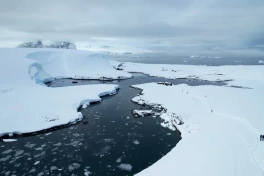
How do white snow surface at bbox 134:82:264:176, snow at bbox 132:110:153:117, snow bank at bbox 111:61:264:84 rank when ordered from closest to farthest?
white snow surface at bbox 134:82:264:176
snow at bbox 132:110:153:117
snow bank at bbox 111:61:264:84

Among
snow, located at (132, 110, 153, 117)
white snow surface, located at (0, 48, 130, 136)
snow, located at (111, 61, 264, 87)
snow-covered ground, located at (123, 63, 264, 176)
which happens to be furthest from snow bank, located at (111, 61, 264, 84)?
snow, located at (132, 110, 153, 117)

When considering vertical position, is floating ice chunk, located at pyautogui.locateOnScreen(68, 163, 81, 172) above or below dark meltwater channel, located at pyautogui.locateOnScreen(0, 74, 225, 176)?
below

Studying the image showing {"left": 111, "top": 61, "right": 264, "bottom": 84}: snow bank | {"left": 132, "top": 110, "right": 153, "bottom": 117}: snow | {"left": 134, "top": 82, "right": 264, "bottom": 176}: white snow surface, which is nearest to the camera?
{"left": 134, "top": 82, "right": 264, "bottom": 176}: white snow surface

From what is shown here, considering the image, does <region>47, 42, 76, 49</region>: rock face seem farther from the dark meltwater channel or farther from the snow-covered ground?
the dark meltwater channel

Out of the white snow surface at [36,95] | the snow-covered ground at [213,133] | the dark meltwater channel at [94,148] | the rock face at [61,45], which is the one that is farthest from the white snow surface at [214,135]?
the rock face at [61,45]

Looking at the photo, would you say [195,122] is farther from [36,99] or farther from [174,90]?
[36,99]

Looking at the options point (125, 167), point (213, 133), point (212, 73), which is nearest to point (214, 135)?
point (213, 133)

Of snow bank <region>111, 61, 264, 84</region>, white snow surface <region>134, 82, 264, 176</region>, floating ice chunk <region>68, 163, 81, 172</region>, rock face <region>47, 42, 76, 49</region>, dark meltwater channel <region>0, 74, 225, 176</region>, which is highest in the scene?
rock face <region>47, 42, 76, 49</region>

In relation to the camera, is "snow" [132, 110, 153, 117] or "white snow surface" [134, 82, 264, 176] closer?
"white snow surface" [134, 82, 264, 176]
